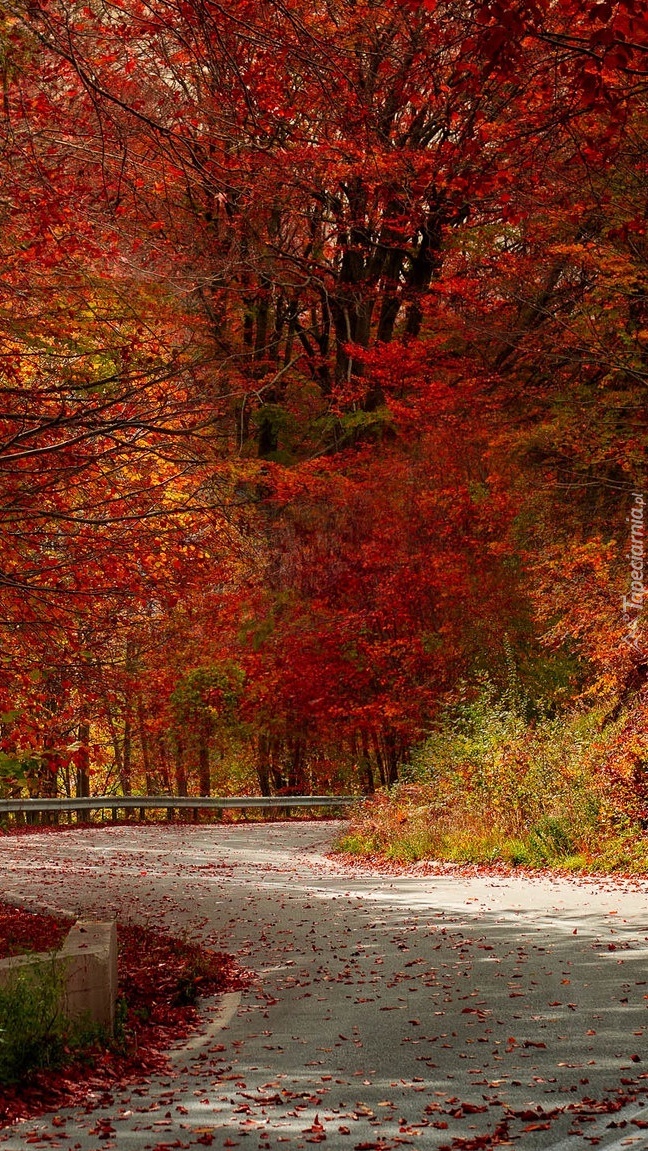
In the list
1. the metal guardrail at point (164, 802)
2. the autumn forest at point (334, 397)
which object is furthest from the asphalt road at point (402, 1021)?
the metal guardrail at point (164, 802)

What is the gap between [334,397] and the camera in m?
26.3

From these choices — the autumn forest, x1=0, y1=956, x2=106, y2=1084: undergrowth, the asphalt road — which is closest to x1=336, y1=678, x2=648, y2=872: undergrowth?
the autumn forest

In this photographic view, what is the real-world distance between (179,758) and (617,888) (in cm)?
2349

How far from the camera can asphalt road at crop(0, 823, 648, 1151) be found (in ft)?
16.7

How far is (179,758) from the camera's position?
3381cm

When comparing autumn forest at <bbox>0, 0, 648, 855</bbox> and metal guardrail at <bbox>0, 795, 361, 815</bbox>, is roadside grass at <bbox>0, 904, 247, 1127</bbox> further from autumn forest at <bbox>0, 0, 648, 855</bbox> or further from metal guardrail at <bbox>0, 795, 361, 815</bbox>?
metal guardrail at <bbox>0, 795, 361, 815</bbox>

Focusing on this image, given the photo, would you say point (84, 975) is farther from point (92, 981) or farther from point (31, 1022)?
point (31, 1022)

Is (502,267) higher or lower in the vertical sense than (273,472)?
higher

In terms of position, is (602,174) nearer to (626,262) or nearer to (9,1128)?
(626,262)

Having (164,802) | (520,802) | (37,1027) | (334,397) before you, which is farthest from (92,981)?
(334,397)

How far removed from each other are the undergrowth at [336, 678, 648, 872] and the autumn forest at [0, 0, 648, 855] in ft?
0.26

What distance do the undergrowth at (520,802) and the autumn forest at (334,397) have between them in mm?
80

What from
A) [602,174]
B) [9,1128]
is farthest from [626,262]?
[9,1128]

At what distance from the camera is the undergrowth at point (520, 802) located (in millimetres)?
13211
